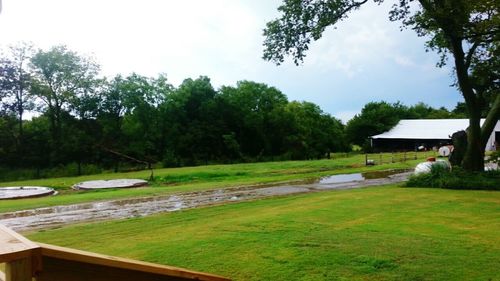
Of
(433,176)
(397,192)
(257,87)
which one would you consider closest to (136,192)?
(397,192)

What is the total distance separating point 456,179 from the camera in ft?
54.7

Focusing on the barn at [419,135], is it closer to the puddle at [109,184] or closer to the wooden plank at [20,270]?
the puddle at [109,184]

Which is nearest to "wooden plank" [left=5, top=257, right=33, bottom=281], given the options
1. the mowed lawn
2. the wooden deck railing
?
the wooden deck railing

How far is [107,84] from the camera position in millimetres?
43156

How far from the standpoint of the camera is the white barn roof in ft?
174

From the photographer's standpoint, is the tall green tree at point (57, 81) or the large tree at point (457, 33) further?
the tall green tree at point (57, 81)

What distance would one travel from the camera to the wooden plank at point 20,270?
189 cm

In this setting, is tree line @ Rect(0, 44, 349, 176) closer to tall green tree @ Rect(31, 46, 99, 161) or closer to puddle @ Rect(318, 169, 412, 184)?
tall green tree @ Rect(31, 46, 99, 161)

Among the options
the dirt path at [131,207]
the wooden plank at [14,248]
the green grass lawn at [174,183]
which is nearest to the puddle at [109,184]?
the green grass lawn at [174,183]

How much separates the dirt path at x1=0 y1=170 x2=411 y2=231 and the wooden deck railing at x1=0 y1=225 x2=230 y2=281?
10650mm

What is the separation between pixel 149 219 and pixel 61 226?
2.31m

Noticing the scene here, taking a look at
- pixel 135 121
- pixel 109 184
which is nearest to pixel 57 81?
pixel 135 121

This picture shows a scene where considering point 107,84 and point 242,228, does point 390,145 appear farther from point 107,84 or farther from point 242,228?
point 242,228

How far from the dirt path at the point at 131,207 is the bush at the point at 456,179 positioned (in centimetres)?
363
